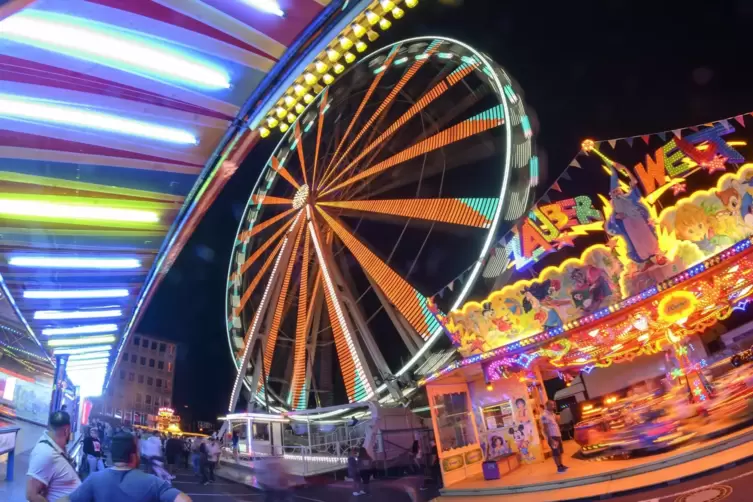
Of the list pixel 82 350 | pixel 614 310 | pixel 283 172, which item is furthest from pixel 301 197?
pixel 614 310

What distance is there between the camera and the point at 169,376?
1883cm

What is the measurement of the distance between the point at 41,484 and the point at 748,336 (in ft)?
67.6

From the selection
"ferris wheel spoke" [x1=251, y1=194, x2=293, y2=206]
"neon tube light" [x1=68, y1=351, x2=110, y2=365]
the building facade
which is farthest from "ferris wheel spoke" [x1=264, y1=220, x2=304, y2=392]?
"neon tube light" [x1=68, y1=351, x2=110, y2=365]

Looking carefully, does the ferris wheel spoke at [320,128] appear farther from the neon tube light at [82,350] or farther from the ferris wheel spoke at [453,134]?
the neon tube light at [82,350]

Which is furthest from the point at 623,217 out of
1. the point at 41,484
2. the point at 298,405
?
the point at 298,405

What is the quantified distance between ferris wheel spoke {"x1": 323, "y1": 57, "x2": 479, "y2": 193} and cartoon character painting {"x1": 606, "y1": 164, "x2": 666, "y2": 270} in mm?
6791

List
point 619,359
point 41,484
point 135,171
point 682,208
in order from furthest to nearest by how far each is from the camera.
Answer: point 619,359
point 682,208
point 135,171
point 41,484

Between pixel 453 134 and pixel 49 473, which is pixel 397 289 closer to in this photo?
pixel 453 134

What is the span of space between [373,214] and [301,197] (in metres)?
3.17

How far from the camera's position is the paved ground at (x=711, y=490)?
491cm

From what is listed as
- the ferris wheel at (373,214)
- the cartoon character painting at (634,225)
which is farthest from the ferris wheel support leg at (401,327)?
the cartoon character painting at (634,225)

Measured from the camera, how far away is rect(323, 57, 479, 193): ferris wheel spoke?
14679mm

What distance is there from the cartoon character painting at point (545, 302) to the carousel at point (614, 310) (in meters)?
0.03

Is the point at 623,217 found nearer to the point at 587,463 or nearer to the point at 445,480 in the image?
the point at 587,463
